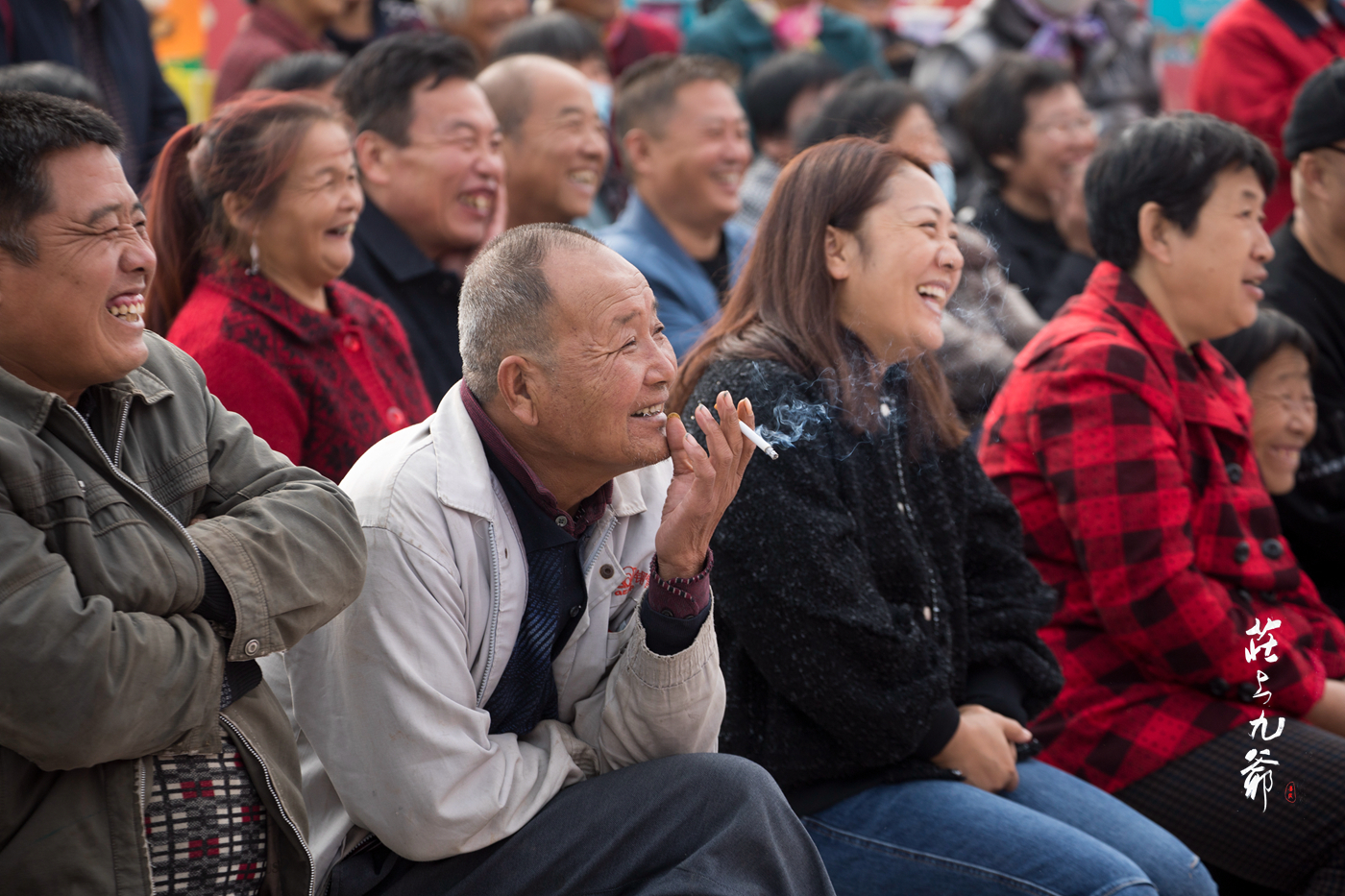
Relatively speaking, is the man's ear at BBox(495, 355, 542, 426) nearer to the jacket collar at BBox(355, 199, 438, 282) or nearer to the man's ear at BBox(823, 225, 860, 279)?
the man's ear at BBox(823, 225, 860, 279)

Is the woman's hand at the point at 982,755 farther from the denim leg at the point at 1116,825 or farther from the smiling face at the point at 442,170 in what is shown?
the smiling face at the point at 442,170

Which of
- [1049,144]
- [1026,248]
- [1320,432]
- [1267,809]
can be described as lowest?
[1267,809]

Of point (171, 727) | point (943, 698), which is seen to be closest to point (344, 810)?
point (171, 727)

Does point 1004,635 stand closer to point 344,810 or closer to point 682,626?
point 682,626

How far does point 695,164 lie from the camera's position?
14.7 feet

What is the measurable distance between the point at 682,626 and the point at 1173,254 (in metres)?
1.93

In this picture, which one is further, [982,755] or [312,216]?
[312,216]

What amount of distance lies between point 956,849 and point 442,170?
2.36 m

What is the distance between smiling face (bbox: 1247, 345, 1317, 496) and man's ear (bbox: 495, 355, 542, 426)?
2.49 m

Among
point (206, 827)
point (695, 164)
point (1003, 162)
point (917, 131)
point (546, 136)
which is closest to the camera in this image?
point (206, 827)

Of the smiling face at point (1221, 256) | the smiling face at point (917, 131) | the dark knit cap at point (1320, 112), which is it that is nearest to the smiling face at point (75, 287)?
the smiling face at point (1221, 256)

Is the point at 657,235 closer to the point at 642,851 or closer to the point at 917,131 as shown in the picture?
the point at 917,131

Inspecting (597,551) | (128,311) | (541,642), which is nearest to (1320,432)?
(597,551)

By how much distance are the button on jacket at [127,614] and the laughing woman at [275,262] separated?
898 millimetres
